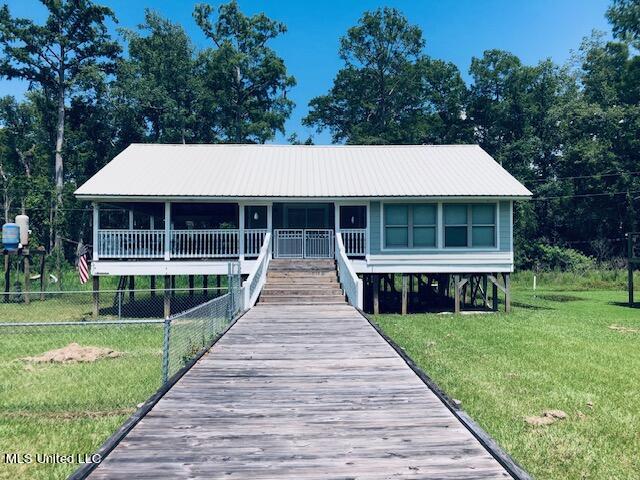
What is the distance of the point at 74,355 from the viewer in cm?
1014

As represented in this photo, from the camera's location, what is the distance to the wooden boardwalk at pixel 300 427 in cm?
354

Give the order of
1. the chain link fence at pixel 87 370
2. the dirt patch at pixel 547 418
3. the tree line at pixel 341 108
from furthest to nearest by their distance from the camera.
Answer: the tree line at pixel 341 108 → the dirt patch at pixel 547 418 → the chain link fence at pixel 87 370

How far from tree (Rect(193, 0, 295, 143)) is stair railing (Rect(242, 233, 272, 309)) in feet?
85.4

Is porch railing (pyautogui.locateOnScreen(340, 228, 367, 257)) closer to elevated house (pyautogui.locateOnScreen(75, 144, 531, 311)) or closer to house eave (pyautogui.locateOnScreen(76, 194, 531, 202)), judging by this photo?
elevated house (pyautogui.locateOnScreen(75, 144, 531, 311))

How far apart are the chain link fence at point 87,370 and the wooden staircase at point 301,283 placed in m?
2.14

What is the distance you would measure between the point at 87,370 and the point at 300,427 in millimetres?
6230

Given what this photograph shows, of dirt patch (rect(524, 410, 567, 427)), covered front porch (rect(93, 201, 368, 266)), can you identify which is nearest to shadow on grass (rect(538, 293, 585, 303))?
covered front porch (rect(93, 201, 368, 266))

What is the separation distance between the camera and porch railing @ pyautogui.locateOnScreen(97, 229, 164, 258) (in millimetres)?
16891

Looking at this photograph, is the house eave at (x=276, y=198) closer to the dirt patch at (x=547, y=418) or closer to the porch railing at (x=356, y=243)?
the porch railing at (x=356, y=243)

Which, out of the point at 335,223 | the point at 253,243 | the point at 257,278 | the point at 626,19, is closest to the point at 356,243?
the point at 335,223

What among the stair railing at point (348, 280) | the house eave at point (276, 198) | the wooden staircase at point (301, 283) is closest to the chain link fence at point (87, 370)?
the wooden staircase at point (301, 283)

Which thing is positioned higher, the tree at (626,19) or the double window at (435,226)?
the tree at (626,19)

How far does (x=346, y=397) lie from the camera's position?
5.20 metres

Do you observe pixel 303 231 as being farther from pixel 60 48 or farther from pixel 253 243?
pixel 60 48
